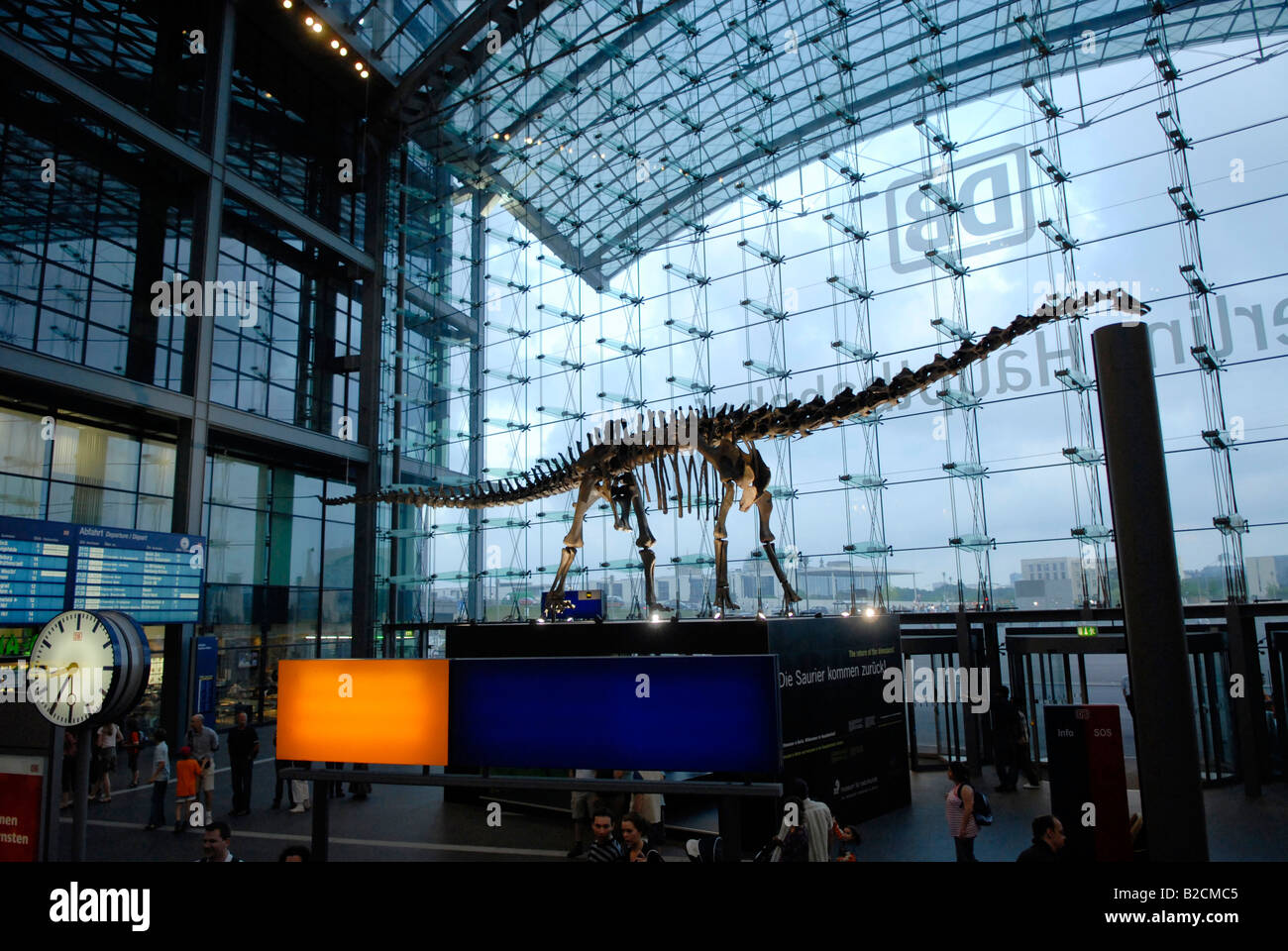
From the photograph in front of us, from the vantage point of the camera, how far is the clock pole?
12.0ft

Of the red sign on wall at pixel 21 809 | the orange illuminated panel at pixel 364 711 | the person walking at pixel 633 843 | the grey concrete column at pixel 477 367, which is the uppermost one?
the grey concrete column at pixel 477 367

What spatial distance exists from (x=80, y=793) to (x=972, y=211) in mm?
15423

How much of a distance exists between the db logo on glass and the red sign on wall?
14.9 m

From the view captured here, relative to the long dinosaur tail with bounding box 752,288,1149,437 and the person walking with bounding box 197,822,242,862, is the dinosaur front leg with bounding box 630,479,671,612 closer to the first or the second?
the long dinosaur tail with bounding box 752,288,1149,437

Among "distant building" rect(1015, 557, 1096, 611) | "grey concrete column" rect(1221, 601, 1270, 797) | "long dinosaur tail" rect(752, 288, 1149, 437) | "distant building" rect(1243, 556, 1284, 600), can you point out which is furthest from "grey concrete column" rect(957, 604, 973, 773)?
"distant building" rect(1243, 556, 1284, 600)

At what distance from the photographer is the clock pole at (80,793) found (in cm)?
364

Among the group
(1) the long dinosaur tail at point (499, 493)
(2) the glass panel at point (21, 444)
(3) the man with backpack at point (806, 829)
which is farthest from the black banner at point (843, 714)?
(2) the glass panel at point (21, 444)

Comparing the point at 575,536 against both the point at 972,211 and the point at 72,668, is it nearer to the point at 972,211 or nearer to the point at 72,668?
the point at 72,668

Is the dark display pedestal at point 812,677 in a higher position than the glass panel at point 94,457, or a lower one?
lower

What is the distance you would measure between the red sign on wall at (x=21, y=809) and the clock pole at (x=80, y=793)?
0.50ft

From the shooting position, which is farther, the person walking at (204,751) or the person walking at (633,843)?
the person walking at (204,751)

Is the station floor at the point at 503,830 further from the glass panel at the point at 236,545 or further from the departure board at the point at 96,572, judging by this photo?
the glass panel at the point at 236,545

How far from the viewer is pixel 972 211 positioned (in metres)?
14.7

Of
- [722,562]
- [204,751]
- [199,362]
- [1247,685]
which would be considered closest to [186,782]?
[204,751]
